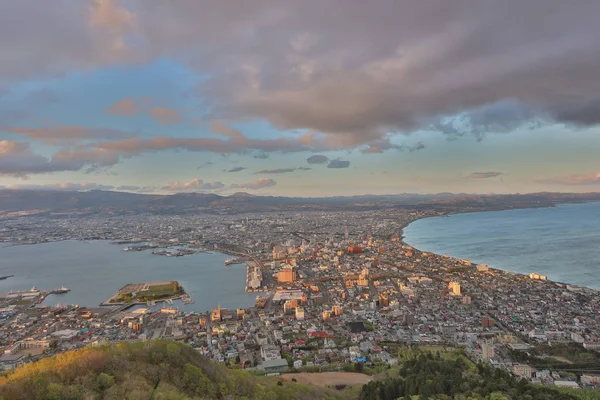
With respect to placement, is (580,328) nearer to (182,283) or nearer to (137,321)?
(137,321)

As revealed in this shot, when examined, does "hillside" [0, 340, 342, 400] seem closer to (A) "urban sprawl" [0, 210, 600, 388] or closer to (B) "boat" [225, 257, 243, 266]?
(A) "urban sprawl" [0, 210, 600, 388]

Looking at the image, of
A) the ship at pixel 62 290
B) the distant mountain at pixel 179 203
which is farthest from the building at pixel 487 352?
the distant mountain at pixel 179 203

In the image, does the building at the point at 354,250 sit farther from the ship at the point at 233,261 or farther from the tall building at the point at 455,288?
the tall building at the point at 455,288

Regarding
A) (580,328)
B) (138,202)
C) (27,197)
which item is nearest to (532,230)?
(580,328)

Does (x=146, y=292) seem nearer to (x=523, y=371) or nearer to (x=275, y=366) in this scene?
(x=275, y=366)

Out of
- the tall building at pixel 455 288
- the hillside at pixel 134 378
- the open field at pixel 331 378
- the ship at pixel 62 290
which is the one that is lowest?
the ship at pixel 62 290

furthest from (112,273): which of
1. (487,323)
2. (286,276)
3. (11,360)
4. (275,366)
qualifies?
(487,323)
